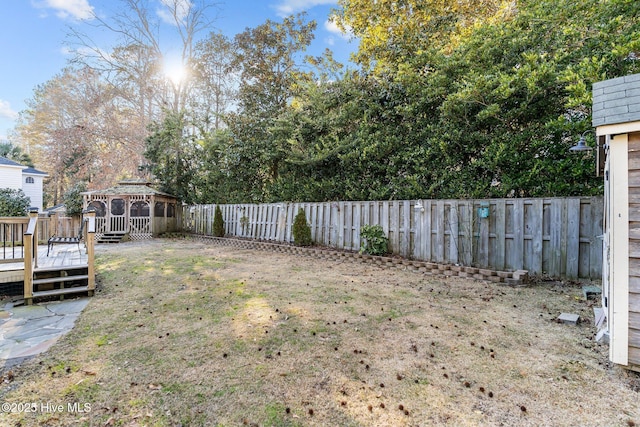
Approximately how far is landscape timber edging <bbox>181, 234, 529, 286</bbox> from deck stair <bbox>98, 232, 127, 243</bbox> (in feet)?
22.5

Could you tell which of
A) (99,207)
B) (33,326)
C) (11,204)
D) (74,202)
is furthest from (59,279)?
(74,202)

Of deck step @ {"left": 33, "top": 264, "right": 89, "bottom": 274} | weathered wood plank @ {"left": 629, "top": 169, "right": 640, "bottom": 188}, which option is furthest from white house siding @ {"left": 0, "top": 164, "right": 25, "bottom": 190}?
weathered wood plank @ {"left": 629, "top": 169, "right": 640, "bottom": 188}

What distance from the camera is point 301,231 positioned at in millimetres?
9430

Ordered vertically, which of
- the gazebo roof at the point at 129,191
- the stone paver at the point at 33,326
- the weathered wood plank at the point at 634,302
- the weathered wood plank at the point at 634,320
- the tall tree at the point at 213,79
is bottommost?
the stone paver at the point at 33,326

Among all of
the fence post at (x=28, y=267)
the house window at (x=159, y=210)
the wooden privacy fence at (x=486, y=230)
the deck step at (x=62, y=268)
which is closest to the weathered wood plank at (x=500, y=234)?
the wooden privacy fence at (x=486, y=230)

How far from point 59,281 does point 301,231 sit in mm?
5967

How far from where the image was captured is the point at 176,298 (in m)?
4.53

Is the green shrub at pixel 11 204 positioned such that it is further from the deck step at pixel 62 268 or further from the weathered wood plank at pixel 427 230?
the weathered wood plank at pixel 427 230

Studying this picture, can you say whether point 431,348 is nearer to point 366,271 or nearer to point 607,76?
point 366,271

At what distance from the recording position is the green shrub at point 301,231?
940cm

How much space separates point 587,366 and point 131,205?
1696 cm

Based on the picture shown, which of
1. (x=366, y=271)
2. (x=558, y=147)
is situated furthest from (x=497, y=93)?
(x=366, y=271)

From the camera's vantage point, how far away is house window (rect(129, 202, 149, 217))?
14.7m

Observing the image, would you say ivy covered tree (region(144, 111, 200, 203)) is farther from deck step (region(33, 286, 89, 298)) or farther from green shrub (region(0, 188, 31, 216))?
deck step (region(33, 286, 89, 298))
